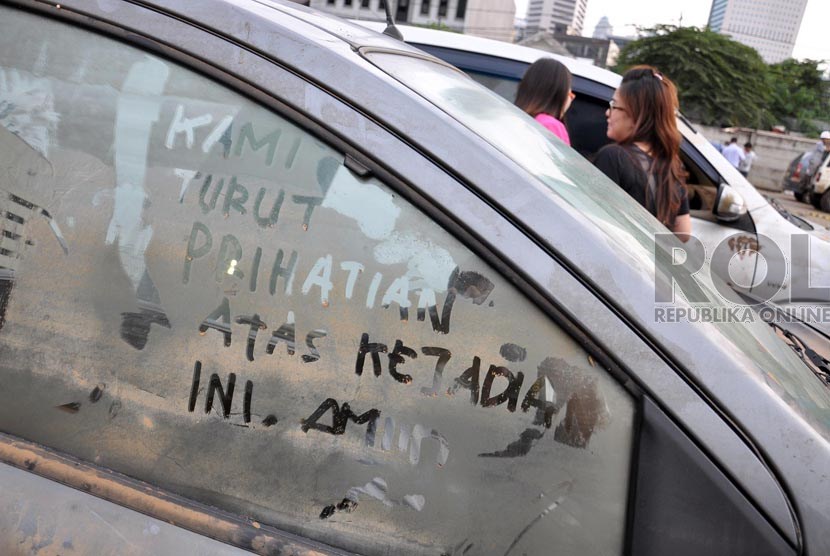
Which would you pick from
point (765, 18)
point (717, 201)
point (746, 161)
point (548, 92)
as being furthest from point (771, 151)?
point (765, 18)

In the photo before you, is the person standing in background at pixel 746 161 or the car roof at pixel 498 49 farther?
the person standing in background at pixel 746 161

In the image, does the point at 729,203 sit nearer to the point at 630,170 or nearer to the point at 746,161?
the point at 630,170

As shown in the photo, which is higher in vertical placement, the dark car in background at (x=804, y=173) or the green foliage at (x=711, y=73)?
the green foliage at (x=711, y=73)

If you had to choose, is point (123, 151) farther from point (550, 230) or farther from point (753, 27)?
point (753, 27)

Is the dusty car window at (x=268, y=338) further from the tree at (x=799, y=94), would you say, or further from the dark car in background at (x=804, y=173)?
the tree at (x=799, y=94)

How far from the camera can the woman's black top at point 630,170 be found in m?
3.03

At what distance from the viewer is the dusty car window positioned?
1160 mm

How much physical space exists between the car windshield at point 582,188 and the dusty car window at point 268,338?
23cm

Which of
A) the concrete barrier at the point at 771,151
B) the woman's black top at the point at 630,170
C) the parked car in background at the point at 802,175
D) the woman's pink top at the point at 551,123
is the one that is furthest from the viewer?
the concrete barrier at the point at 771,151

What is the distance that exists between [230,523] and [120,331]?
0.36m

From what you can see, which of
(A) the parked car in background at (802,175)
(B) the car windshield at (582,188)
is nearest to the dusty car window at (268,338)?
(B) the car windshield at (582,188)

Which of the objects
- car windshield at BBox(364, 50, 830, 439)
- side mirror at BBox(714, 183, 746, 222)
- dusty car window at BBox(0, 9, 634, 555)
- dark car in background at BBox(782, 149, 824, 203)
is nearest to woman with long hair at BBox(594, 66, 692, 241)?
side mirror at BBox(714, 183, 746, 222)

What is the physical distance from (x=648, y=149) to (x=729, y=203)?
4.10 feet

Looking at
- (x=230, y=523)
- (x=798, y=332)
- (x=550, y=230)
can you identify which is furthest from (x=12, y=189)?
(x=798, y=332)
